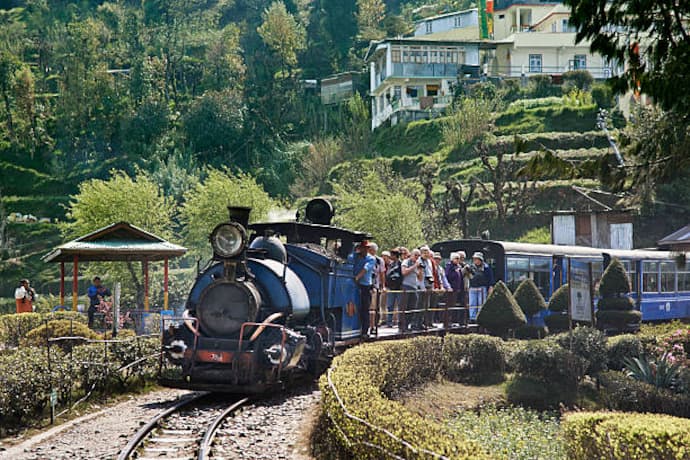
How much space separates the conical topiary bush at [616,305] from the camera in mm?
24359

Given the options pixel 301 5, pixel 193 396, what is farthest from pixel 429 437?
pixel 301 5

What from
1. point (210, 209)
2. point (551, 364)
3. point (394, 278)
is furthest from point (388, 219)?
point (551, 364)

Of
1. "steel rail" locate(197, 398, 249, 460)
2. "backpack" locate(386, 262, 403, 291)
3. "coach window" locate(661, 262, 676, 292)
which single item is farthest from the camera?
"coach window" locate(661, 262, 676, 292)

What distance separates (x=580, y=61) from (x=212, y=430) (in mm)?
70809

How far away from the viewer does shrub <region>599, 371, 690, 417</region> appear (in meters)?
16.3

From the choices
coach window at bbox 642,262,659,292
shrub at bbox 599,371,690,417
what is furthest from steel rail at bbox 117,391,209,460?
coach window at bbox 642,262,659,292

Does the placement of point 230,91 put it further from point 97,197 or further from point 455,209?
point 97,197

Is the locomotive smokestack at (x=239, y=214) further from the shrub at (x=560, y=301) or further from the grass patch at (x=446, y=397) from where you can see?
the shrub at (x=560, y=301)

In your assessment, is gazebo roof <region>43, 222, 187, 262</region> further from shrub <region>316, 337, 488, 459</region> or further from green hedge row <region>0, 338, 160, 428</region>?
shrub <region>316, 337, 488, 459</region>

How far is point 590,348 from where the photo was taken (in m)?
19.0

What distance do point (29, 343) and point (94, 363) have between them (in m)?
4.74

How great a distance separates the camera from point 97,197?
138 ft

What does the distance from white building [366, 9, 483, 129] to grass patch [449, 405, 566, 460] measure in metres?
55.7

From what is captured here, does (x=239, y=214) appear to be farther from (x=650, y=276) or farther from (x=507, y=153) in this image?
(x=507, y=153)
